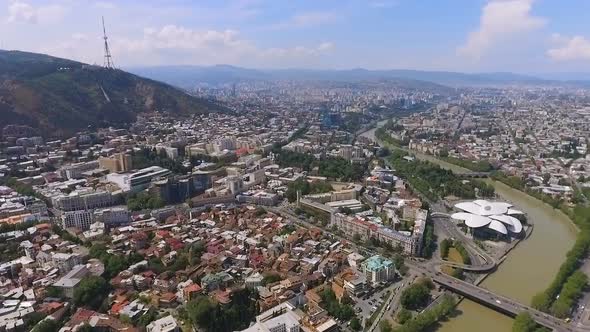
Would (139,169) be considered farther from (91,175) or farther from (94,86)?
(94,86)

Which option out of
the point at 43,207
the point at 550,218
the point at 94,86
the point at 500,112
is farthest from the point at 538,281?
the point at 500,112

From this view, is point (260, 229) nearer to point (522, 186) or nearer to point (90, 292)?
point (90, 292)

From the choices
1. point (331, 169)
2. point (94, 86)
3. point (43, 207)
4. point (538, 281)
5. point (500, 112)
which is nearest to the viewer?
point (538, 281)

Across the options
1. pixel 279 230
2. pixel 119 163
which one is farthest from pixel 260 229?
pixel 119 163

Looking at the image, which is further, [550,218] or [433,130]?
[433,130]

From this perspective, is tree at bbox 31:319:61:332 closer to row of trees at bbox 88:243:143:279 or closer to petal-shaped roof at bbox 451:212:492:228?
row of trees at bbox 88:243:143:279

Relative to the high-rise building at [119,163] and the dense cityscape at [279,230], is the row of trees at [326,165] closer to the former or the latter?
the dense cityscape at [279,230]

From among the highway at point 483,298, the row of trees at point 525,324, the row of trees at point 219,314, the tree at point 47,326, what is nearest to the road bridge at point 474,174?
the highway at point 483,298
